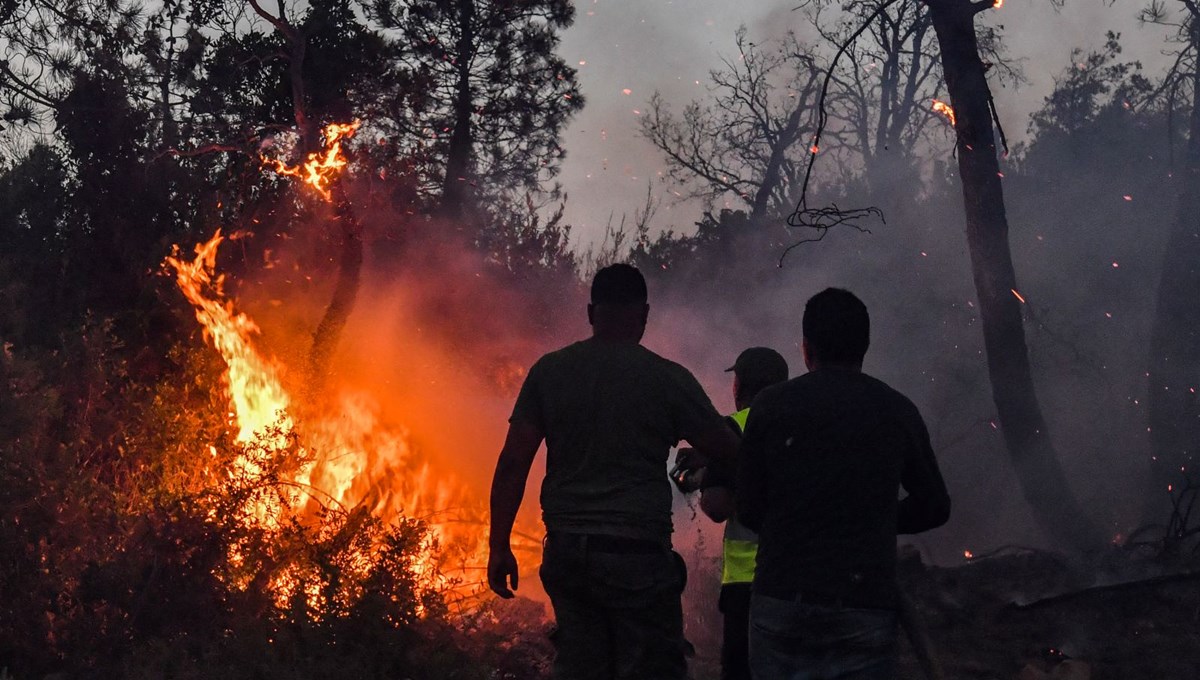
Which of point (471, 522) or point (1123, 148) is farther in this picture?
point (1123, 148)

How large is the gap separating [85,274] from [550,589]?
1271 centimetres

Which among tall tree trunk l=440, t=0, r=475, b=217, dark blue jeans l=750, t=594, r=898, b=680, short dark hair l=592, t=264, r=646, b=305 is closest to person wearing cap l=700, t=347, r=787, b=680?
short dark hair l=592, t=264, r=646, b=305

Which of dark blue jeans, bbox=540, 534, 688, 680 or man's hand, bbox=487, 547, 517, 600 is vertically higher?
man's hand, bbox=487, 547, 517, 600

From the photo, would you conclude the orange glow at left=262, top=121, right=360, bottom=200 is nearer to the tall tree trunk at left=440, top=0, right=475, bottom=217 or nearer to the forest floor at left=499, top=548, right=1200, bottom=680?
the tall tree trunk at left=440, top=0, right=475, bottom=217

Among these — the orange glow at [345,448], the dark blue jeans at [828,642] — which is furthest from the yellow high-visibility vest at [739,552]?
the orange glow at [345,448]

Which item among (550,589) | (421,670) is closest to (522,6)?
(421,670)

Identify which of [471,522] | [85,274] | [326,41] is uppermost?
[326,41]

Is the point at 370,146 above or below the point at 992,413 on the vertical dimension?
above

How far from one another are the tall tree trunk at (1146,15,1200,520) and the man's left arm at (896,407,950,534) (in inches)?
402

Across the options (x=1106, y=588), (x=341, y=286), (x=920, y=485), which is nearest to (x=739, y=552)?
(x=920, y=485)

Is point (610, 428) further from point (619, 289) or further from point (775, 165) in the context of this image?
point (775, 165)

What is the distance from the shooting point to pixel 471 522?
30.5 feet

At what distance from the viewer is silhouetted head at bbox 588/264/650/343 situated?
13.3ft

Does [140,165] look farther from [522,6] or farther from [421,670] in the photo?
[421,670]
